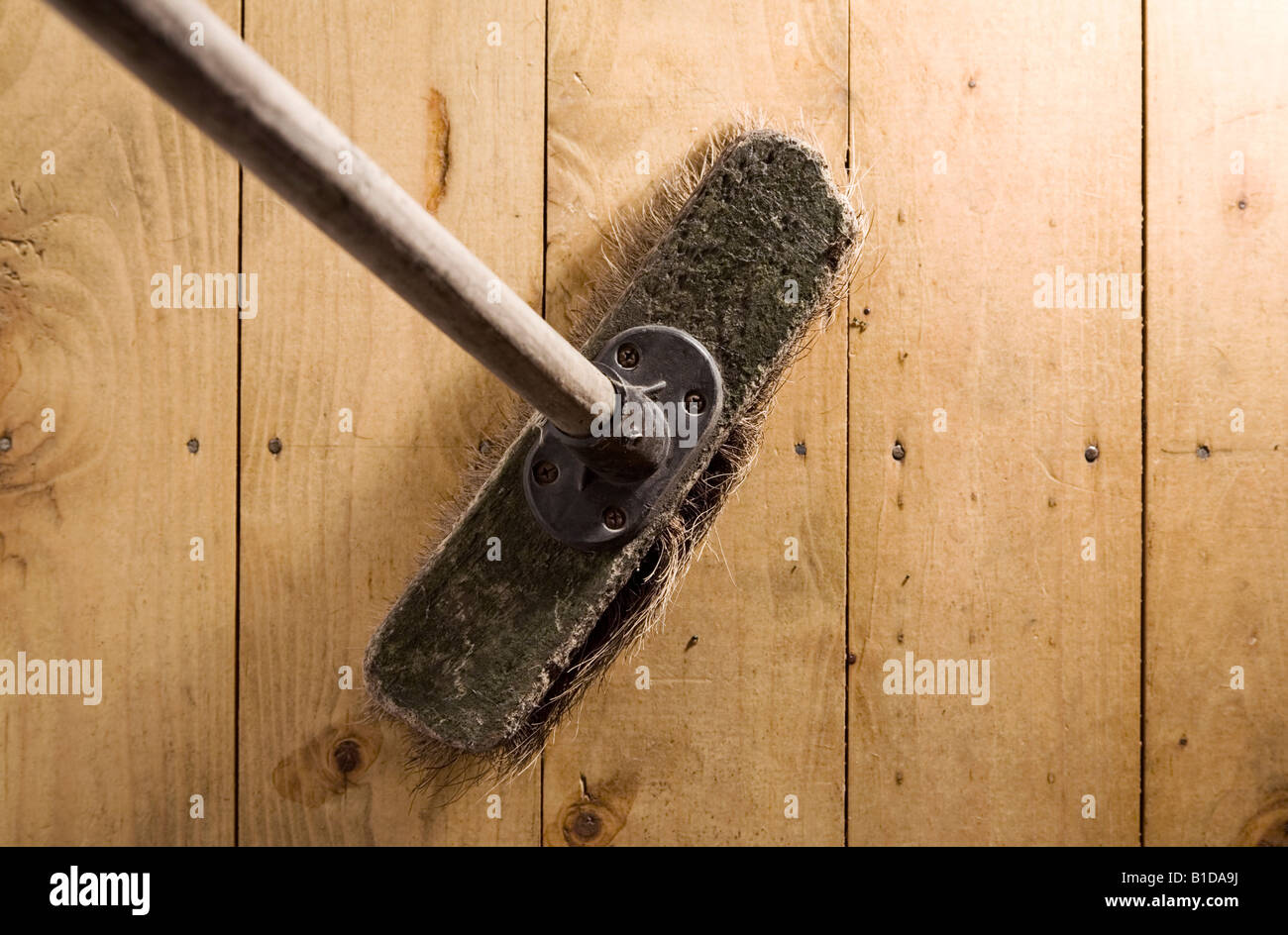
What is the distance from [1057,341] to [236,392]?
663 millimetres

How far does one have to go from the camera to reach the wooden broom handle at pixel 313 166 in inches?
10.5

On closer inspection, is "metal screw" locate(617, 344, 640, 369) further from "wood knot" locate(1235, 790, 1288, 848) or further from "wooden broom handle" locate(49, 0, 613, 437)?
"wood knot" locate(1235, 790, 1288, 848)

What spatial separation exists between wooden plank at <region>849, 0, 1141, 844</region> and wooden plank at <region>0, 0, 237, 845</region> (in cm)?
52

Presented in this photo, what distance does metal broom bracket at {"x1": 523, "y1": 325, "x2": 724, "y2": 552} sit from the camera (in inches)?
22.7

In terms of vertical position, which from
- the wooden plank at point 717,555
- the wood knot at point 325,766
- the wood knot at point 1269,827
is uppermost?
the wooden plank at point 717,555

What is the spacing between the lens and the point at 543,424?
58 cm

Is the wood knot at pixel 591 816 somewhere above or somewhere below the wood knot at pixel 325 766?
below

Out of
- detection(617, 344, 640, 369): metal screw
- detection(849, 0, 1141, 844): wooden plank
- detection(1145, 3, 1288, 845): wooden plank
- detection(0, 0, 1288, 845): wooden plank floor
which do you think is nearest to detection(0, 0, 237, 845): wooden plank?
detection(0, 0, 1288, 845): wooden plank floor

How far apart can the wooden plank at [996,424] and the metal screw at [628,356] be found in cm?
21

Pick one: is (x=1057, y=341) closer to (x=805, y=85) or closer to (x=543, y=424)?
(x=805, y=85)

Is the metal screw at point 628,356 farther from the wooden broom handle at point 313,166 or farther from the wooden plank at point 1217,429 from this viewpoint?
the wooden plank at point 1217,429

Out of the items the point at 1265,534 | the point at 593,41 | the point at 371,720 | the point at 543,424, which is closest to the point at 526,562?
the point at 543,424

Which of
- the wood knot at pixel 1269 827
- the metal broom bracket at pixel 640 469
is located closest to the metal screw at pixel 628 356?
the metal broom bracket at pixel 640 469

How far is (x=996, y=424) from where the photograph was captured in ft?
2.34
